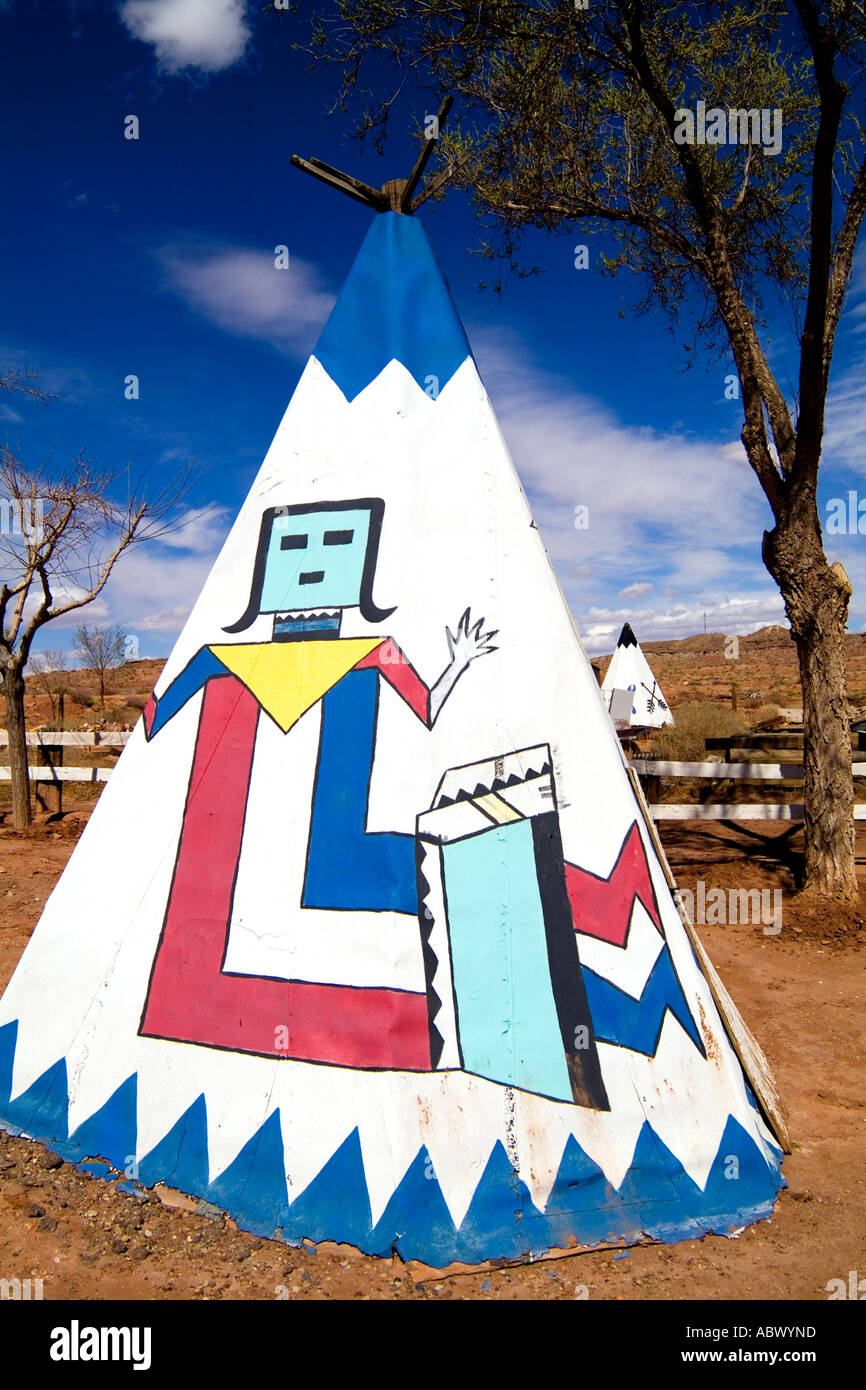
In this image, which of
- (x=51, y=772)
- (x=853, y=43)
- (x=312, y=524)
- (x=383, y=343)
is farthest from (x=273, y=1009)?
(x=51, y=772)

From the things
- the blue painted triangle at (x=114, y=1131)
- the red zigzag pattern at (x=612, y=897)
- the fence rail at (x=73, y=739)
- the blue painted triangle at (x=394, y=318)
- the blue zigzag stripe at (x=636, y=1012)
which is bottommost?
the blue painted triangle at (x=114, y=1131)

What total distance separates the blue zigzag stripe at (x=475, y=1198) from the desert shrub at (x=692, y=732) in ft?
34.4

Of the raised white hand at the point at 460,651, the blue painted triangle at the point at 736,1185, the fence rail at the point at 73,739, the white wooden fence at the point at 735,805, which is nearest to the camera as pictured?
the blue painted triangle at the point at 736,1185

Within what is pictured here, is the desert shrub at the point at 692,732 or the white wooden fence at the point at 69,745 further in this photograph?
the desert shrub at the point at 692,732

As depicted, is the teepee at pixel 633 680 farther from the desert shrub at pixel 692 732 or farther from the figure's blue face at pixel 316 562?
the figure's blue face at pixel 316 562

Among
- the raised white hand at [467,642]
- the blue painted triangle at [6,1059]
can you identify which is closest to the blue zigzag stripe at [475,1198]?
the blue painted triangle at [6,1059]

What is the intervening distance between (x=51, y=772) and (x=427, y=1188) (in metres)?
8.42

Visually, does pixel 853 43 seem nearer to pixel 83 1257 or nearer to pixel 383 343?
pixel 383 343

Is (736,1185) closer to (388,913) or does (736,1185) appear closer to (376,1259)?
(376,1259)

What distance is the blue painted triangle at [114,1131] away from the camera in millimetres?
2643

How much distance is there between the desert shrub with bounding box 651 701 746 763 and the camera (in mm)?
13961

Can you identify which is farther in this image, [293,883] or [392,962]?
[293,883]

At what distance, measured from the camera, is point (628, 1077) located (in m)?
2.50

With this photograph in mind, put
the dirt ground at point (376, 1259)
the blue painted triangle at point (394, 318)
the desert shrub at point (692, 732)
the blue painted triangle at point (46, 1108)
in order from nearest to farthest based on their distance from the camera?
the dirt ground at point (376, 1259) < the blue painted triangle at point (46, 1108) < the blue painted triangle at point (394, 318) < the desert shrub at point (692, 732)
